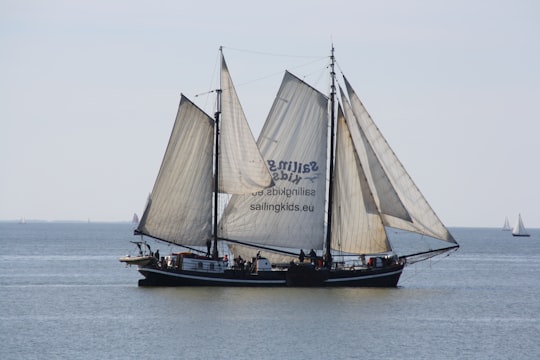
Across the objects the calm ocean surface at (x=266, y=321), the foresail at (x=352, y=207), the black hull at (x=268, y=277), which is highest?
the foresail at (x=352, y=207)

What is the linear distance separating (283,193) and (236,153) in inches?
193

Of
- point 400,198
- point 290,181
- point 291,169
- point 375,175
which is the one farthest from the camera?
point 290,181

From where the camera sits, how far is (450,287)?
93.5 metres

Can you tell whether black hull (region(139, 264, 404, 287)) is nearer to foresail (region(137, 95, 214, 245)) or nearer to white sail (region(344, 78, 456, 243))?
foresail (region(137, 95, 214, 245))

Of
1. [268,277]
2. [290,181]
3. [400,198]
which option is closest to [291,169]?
[290,181]

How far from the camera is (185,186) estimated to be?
8225 centimetres

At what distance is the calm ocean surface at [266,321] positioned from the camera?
187 feet

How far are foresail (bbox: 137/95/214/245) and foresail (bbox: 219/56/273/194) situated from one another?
1.10 m

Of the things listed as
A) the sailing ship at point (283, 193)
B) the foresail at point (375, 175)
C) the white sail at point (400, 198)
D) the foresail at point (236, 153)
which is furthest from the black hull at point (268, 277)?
the foresail at point (236, 153)

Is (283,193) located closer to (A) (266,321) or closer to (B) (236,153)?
(B) (236,153)

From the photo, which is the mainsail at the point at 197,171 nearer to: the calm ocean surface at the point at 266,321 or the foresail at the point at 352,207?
the calm ocean surface at the point at 266,321

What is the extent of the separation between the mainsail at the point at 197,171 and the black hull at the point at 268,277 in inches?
104

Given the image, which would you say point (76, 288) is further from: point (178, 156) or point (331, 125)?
point (331, 125)

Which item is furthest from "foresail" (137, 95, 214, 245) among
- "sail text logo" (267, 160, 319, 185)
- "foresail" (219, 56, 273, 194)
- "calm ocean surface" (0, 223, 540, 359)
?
"sail text logo" (267, 160, 319, 185)
